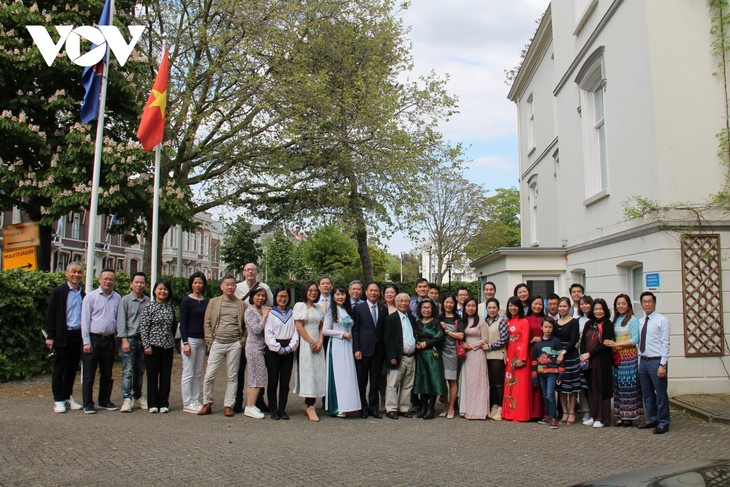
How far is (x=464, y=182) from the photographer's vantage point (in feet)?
155

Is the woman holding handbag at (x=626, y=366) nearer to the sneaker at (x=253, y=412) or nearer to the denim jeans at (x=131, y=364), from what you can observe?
the sneaker at (x=253, y=412)

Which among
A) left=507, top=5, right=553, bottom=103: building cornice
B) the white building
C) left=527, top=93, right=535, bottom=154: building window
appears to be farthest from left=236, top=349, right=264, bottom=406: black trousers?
left=527, top=93, right=535, bottom=154: building window

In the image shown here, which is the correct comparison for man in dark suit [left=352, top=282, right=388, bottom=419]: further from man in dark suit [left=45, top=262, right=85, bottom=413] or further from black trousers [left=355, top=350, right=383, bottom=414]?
man in dark suit [left=45, top=262, right=85, bottom=413]

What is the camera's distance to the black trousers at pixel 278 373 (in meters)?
8.77

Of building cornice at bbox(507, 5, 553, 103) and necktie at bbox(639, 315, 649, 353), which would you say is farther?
building cornice at bbox(507, 5, 553, 103)

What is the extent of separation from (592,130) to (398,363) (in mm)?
7961

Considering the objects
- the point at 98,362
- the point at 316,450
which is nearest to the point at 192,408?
the point at 98,362

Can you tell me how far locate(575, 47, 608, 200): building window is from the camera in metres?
13.8

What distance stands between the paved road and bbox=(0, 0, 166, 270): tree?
6.85 m

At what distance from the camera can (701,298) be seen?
33.9ft

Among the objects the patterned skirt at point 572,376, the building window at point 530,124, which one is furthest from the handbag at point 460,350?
the building window at point 530,124

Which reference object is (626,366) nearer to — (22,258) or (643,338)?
(643,338)

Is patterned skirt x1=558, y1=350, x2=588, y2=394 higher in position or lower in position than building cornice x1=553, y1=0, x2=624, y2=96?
lower

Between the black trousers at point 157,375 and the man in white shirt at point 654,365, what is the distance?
6527 mm
